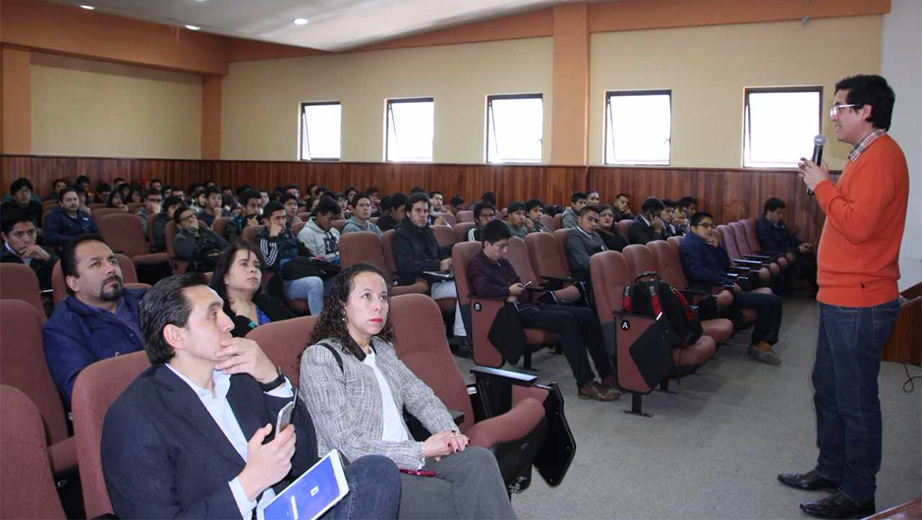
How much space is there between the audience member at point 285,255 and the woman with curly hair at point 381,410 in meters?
2.60

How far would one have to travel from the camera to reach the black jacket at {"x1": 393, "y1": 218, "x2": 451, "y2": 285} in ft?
18.3

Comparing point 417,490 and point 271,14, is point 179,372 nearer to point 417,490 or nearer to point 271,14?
point 417,490

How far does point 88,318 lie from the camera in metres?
2.72

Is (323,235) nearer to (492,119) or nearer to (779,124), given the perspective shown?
(492,119)

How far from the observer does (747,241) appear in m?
8.69

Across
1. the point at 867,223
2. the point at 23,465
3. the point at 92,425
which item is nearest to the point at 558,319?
the point at 867,223

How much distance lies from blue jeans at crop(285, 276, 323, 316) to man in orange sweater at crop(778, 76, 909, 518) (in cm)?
334

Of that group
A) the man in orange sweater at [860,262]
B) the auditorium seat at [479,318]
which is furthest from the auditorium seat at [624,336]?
the man in orange sweater at [860,262]

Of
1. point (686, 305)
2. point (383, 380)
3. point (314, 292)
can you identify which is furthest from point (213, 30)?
point (383, 380)

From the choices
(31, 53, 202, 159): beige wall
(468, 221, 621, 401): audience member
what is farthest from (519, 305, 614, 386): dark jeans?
(31, 53, 202, 159): beige wall

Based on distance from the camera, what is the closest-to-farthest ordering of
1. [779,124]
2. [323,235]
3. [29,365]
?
1. [29,365]
2. [323,235]
3. [779,124]

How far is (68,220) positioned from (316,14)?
489 centimetres

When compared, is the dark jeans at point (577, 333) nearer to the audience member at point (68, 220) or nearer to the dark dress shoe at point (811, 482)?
the dark dress shoe at point (811, 482)

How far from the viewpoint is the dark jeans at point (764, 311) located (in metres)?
5.59
